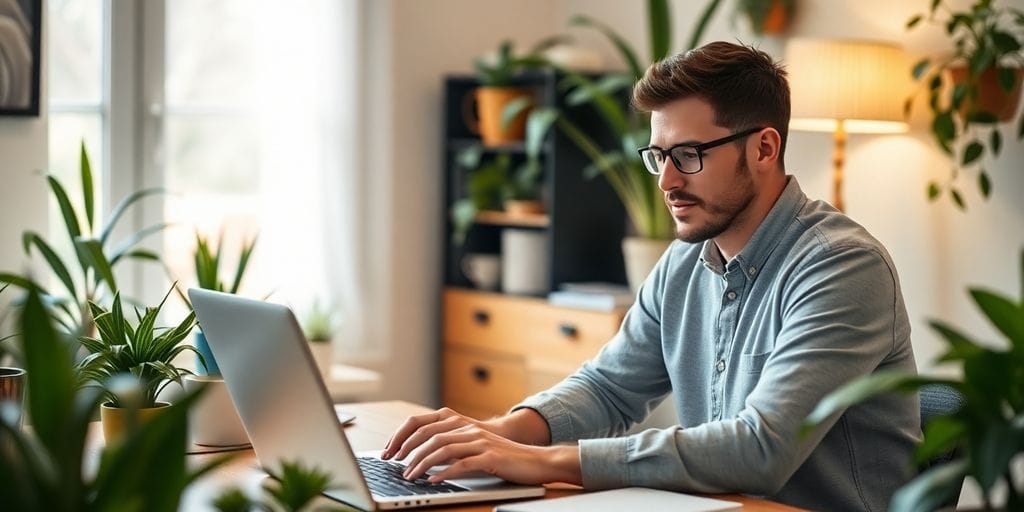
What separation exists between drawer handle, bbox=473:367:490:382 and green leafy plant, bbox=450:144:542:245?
45 cm

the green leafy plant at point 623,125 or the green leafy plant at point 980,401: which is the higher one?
the green leafy plant at point 623,125

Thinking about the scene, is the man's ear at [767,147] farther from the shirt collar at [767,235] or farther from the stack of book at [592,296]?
the stack of book at [592,296]

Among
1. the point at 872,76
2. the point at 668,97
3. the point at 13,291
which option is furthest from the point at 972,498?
the point at 13,291

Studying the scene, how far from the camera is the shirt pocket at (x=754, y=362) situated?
6.24ft

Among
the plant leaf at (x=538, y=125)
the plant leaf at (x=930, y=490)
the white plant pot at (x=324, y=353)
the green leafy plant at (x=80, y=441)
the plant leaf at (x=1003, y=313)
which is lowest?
the white plant pot at (x=324, y=353)

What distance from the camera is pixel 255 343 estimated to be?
157cm

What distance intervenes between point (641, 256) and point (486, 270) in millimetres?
710

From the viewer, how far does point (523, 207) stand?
445 centimetres

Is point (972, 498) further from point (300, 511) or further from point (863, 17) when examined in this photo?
point (300, 511)

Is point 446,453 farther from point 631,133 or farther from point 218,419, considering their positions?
point 631,133

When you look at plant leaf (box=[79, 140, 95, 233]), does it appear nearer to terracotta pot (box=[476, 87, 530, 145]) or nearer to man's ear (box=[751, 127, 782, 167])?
terracotta pot (box=[476, 87, 530, 145])

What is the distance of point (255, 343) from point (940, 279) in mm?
2530

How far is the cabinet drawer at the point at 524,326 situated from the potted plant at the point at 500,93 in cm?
56

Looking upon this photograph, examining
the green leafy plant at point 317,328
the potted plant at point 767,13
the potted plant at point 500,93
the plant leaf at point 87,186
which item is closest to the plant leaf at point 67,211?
the plant leaf at point 87,186
